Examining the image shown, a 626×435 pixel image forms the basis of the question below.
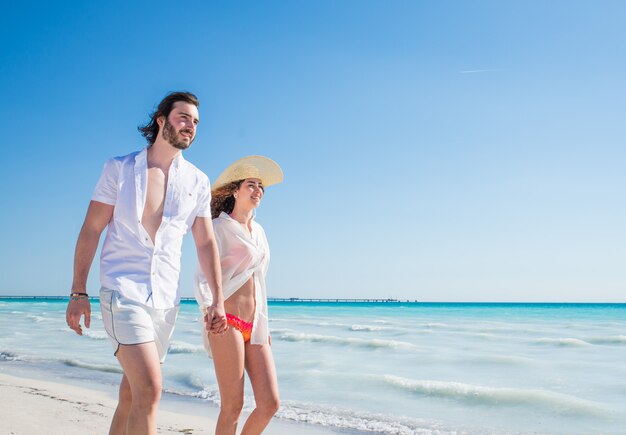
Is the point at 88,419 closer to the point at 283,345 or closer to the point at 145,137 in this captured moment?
the point at 145,137

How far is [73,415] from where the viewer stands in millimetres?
5395

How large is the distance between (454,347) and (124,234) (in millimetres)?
12039

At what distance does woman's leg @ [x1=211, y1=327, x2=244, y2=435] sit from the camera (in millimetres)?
3215

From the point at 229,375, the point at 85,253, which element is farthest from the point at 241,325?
the point at 85,253

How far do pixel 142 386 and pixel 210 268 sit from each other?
2.43 ft

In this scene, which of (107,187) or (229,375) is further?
(229,375)

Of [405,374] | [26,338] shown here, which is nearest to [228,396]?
[405,374]

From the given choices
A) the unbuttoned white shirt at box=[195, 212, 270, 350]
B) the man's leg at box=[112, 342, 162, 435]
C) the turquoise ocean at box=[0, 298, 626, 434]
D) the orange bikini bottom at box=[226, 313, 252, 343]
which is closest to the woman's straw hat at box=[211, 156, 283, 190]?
the unbuttoned white shirt at box=[195, 212, 270, 350]

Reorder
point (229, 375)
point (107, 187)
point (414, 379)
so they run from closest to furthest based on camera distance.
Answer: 1. point (107, 187)
2. point (229, 375)
3. point (414, 379)

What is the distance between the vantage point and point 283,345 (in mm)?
13609

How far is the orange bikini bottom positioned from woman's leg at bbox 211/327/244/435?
34 mm

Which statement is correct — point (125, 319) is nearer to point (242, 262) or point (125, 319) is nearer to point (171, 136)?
point (171, 136)

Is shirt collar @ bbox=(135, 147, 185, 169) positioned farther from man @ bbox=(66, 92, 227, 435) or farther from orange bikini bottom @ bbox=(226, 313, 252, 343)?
orange bikini bottom @ bbox=(226, 313, 252, 343)

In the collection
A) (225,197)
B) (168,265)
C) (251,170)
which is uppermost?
(251,170)
